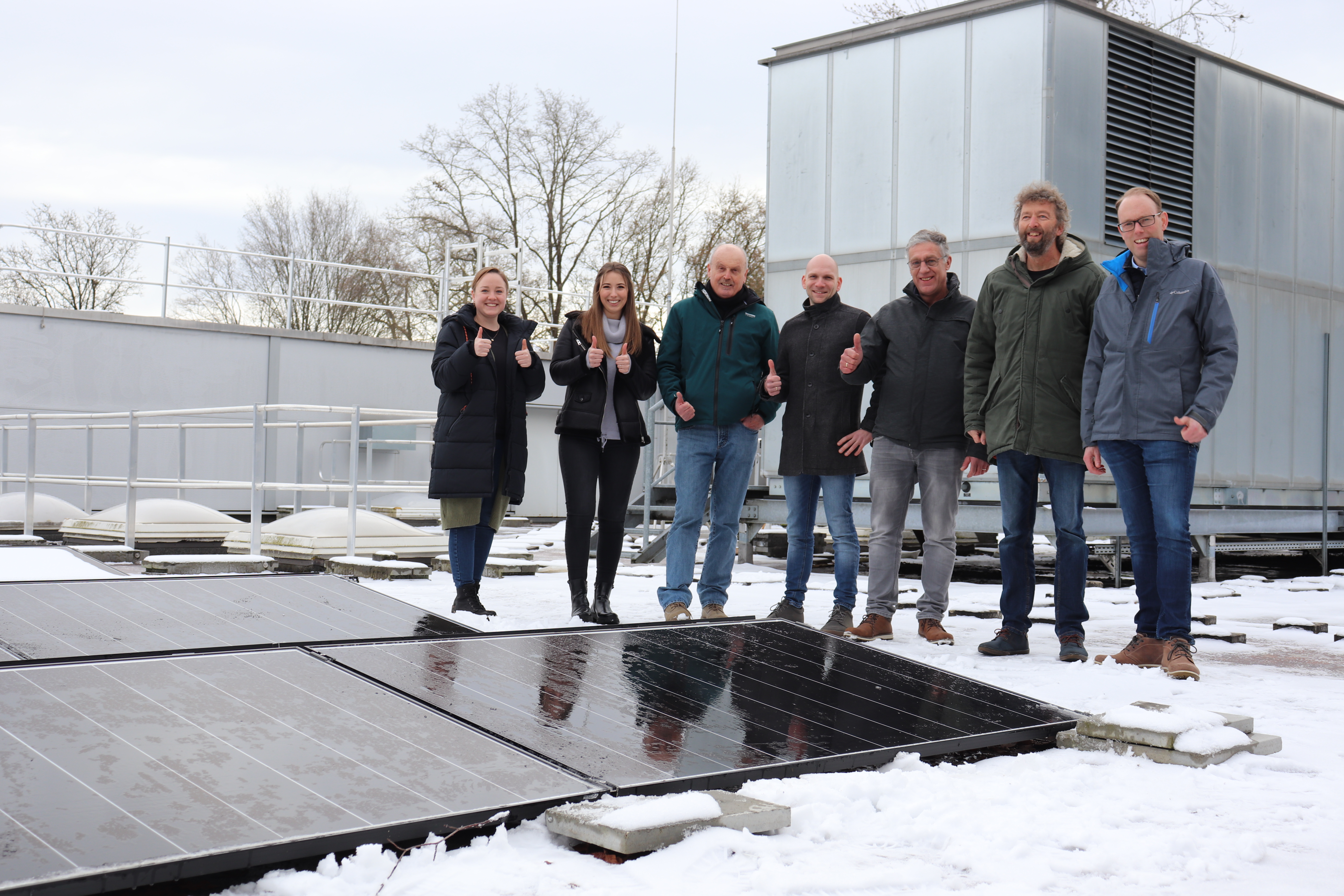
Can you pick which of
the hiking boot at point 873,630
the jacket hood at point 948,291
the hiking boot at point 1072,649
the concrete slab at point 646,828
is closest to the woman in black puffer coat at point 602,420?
the hiking boot at point 873,630

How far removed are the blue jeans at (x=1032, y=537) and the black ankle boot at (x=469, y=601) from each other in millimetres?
2294

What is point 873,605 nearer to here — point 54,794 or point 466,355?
point 466,355

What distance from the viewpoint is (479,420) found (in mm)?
5344

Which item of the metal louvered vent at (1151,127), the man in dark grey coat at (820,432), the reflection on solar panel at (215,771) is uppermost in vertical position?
the metal louvered vent at (1151,127)

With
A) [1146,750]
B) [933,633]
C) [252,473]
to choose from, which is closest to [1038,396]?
[933,633]

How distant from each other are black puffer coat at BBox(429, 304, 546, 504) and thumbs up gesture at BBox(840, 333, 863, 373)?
134 cm

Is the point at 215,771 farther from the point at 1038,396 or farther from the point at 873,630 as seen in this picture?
the point at 1038,396

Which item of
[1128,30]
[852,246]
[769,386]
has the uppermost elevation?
[1128,30]

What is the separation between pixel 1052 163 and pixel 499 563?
4540 millimetres

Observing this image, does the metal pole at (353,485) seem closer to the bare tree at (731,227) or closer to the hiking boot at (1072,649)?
the hiking boot at (1072,649)

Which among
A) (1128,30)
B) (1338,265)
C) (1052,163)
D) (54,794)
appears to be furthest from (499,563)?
(1338,265)

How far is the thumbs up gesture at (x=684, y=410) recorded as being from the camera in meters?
5.43

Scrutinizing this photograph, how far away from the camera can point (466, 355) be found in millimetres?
Result: 5324

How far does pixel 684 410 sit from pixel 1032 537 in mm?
1605
